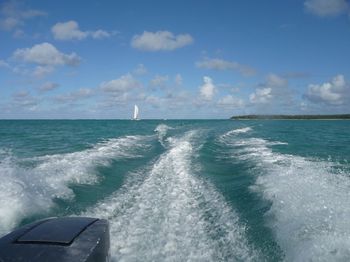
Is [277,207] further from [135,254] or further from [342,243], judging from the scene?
[135,254]

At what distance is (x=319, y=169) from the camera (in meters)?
10.8

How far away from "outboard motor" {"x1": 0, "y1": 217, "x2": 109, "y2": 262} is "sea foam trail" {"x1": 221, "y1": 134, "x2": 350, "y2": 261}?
2.67 m

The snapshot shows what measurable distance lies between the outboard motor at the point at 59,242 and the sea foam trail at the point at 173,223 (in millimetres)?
1097

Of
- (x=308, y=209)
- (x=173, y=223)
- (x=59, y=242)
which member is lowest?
(x=173, y=223)

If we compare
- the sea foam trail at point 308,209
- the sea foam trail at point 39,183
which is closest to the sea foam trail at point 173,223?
the sea foam trail at point 308,209

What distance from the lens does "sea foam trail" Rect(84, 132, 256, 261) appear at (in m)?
5.25

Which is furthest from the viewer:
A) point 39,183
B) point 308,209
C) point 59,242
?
point 39,183

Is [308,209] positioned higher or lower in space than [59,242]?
lower

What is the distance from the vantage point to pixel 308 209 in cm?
657

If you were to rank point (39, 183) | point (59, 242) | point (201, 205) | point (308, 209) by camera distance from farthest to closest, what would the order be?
point (39, 183) < point (201, 205) < point (308, 209) < point (59, 242)

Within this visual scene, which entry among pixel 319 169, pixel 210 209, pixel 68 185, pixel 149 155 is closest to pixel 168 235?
pixel 210 209

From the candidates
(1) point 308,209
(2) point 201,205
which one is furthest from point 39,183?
(1) point 308,209

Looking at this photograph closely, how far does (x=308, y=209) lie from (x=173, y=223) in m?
2.51

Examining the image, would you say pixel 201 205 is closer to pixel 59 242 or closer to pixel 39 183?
pixel 39 183
